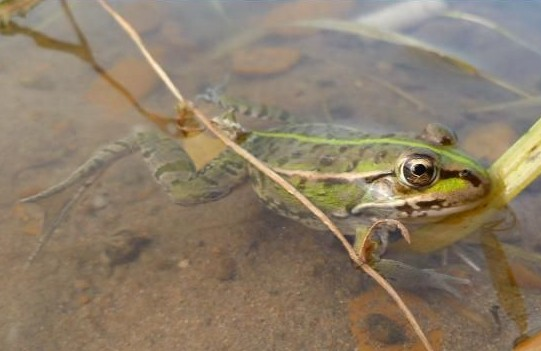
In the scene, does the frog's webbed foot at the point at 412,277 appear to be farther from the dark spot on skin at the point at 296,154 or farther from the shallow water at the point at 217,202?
the dark spot on skin at the point at 296,154

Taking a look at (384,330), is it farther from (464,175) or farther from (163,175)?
(163,175)

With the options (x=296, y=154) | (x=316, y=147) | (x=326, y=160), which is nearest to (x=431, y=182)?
(x=326, y=160)

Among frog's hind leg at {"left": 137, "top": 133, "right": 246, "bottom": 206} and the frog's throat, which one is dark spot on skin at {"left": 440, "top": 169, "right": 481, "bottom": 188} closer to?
the frog's throat

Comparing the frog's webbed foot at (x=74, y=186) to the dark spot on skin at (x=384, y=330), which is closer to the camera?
the dark spot on skin at (x=384, y=330)

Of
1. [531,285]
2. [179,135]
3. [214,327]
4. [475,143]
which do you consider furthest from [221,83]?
[531,285]

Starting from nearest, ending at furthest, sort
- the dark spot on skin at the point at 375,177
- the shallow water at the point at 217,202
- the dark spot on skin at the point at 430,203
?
1. the shallow water at the point at 217,202
2. the dark spot on skin at the point at 430,203
3. the dark spot on skin at the point at 375,177

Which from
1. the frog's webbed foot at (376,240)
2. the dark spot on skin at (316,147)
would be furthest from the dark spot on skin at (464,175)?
the dark spot on skin at (316,147)

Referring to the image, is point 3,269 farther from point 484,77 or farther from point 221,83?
point 484,77

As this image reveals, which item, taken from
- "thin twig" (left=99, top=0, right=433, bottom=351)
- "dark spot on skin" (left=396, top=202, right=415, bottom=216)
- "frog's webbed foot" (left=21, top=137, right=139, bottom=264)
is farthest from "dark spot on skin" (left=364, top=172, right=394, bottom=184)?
"frog's webbed foot" (left=21, top=137, right=139, bottom=264)
